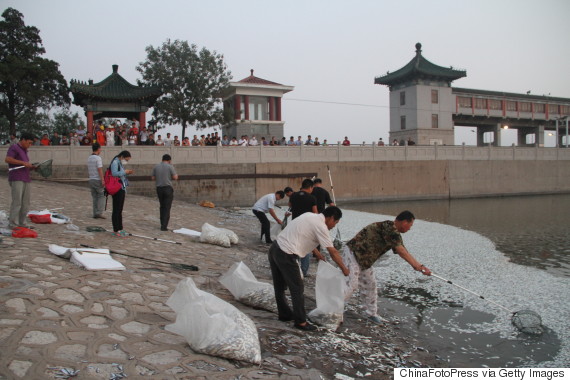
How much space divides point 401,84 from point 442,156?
45.8 feet

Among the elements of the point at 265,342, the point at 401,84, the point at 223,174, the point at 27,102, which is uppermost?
the point at 401,84

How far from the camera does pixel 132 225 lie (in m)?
10.4

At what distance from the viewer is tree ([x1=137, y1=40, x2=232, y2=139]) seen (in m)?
27.7

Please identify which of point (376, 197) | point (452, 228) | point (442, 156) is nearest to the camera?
point (452, 228)

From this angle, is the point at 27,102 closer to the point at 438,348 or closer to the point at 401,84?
the point at 438,348

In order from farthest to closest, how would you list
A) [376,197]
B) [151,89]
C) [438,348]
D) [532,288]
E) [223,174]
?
[376,197]
[151,89]
[223,174]
[532,288]
[438,348]

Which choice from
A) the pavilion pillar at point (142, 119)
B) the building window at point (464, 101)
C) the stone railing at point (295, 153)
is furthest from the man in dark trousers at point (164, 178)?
the building window at point (464, 101)

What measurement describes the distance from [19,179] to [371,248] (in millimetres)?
5646

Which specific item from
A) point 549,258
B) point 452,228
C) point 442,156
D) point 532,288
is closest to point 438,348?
point 532,288

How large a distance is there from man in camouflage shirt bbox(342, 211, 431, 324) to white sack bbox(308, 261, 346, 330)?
0.29 meters

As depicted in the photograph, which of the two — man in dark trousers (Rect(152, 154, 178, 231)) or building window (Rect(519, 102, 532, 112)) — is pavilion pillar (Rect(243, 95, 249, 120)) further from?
building window (Rect(519, 102, 532, 112))

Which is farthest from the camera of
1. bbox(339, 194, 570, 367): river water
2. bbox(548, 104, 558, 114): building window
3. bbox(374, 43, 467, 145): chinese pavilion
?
bbox(548, 104, 558, 114): building window

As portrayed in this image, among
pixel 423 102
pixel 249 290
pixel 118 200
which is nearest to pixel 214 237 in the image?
pixel 118 200

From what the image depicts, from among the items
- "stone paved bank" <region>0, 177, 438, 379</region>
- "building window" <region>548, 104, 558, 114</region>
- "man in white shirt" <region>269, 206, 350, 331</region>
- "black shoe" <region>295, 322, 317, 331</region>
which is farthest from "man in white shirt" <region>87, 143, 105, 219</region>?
"building window" <region>548, 104, 558, 114</region>
